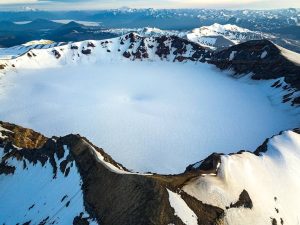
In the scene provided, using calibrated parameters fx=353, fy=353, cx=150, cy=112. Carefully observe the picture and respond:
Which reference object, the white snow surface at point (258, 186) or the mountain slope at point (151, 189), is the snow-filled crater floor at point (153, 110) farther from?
the white snow surface at point (258, 186)

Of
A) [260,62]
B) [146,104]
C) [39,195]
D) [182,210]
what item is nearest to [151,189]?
[182,210]

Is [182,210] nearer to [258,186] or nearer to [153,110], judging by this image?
[258,186]

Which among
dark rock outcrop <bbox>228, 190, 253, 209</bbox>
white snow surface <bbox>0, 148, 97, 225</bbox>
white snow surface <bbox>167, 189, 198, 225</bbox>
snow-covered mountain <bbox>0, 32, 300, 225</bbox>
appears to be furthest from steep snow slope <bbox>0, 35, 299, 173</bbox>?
white snow surface <bbox>167, 189, 198, 225</bbox>

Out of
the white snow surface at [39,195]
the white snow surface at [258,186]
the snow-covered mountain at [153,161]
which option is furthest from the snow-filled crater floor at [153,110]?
the white snow surface at [258,186]

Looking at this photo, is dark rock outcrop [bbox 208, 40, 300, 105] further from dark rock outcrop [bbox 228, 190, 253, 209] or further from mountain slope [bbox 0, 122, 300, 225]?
dark rock outcrop [bbox 228, 190, 253, 209]

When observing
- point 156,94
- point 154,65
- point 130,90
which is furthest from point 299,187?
point 154,65

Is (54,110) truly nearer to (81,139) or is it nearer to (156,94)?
(156,94)
